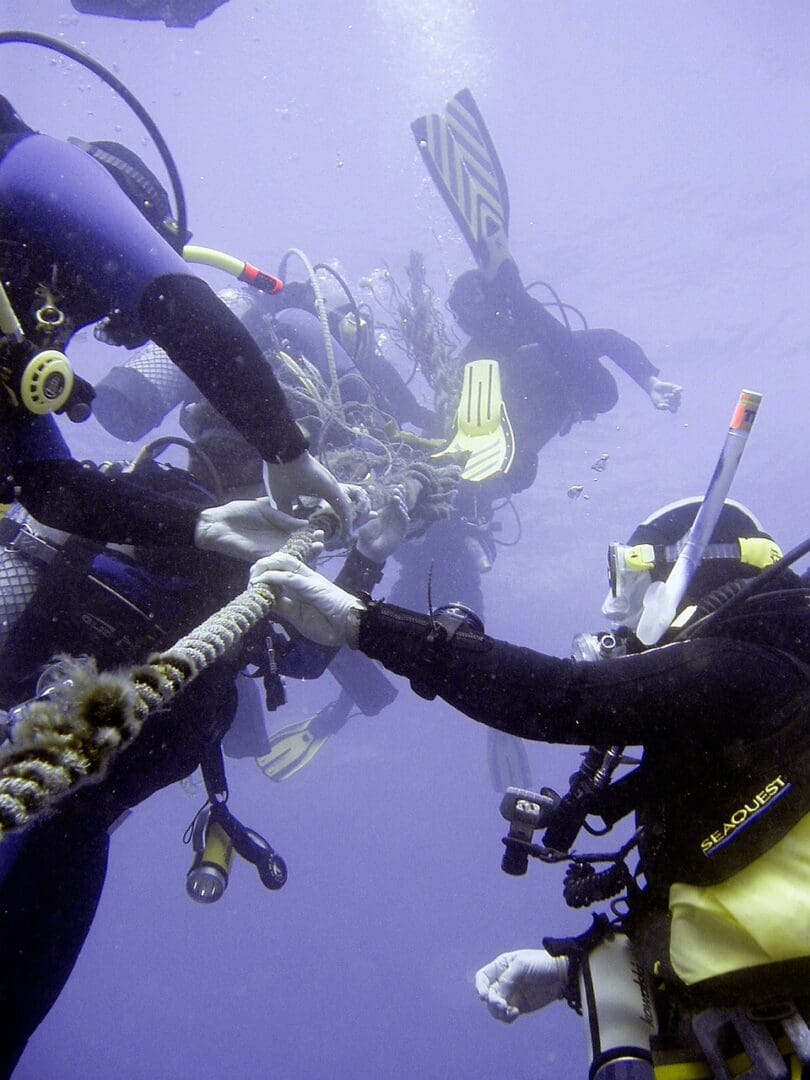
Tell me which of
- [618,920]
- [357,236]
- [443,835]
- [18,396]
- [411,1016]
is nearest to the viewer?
[18,396]

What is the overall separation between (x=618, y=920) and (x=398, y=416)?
28.7 ft

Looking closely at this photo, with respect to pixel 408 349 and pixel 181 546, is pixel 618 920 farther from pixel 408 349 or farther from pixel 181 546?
pixel 408 349

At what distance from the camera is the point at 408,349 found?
38.2 feet

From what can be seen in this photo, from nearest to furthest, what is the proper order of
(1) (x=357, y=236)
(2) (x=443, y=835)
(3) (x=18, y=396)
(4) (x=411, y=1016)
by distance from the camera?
→ (3) (x=18, y=396)
(1) (x=357, y=236)
(4) (x=411, y=1016)
(2) (x=443, y=835)

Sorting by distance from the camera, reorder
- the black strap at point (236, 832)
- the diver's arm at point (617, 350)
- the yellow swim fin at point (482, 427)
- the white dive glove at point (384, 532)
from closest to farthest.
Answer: the black strap at point (236, 832) → the white dive glove at point (384, 532) → the yellow swim fin at point (482, 427) → the diver's arm at point (617, 350)

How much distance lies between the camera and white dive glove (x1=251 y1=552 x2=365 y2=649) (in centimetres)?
209

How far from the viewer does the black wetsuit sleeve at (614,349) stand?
441 inches

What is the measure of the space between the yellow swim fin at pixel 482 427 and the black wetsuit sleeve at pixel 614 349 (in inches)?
123

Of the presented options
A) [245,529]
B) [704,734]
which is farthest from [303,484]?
[704,734]

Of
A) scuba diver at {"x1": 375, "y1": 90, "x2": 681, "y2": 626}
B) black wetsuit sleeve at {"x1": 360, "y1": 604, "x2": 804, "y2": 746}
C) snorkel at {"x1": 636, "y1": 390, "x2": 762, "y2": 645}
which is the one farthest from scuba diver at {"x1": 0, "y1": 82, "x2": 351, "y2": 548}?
scuba diver at {"x1": 375, "y1": 90, "x2": 681, "y2": 626}

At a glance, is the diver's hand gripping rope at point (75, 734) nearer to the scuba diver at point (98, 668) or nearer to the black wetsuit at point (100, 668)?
the scuba diver at point (98, 668)

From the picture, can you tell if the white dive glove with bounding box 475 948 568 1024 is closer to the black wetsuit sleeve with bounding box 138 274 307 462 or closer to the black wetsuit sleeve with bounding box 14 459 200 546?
the black wetsuit sleeve with bounding box 14 459 200 546

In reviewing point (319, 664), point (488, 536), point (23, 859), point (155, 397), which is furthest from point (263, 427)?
point (488, 536)

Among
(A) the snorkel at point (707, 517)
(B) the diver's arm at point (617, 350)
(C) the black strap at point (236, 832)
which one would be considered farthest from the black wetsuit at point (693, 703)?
(B) the diver's arm at point (617, 350)
